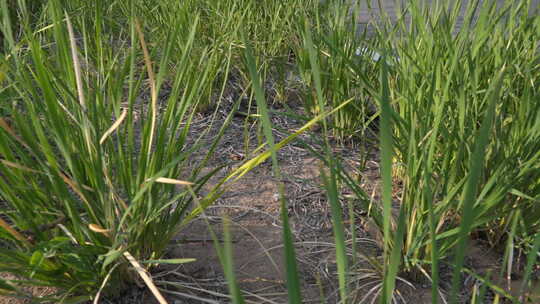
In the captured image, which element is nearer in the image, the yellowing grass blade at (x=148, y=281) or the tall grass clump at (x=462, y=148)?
the yellowing grass blade at (x=148, y=281)

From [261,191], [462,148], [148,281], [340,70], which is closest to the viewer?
[148,281]

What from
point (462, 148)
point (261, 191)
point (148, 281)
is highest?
point (462, 148)

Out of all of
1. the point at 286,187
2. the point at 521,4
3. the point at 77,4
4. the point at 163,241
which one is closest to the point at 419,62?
the point at 521,4

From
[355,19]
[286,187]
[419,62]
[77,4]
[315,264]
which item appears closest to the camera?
[315,264]

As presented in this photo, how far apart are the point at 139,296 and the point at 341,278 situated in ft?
1.53

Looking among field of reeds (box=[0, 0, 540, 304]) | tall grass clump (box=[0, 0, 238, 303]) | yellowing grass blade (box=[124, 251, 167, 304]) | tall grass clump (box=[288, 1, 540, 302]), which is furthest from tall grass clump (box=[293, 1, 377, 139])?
yellowing grass blade (box=[124, 251, 167, 304])

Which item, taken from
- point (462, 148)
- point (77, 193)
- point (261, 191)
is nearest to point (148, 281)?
point (77, 193)

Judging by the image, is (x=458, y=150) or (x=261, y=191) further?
(x=261, y=191)

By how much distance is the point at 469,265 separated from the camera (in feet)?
3.04

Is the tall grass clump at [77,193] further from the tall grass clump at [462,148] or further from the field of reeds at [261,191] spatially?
the tall grass clump at [462,148]

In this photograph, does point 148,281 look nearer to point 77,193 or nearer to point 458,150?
point 77,193

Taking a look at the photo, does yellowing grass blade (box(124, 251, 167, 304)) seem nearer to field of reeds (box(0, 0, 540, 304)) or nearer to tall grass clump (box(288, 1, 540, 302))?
field of reeds (box(0, 0, 540, 304))

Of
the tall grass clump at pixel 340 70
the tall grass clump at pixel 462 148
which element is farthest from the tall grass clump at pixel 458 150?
the tall grass clump at pixel 340 70

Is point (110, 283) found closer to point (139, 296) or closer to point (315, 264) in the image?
point (139, 296)
